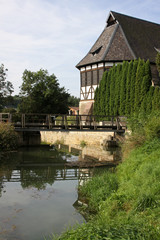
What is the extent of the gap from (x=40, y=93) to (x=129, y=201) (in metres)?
31.2

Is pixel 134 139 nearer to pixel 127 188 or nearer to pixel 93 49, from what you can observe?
pixel 127 188

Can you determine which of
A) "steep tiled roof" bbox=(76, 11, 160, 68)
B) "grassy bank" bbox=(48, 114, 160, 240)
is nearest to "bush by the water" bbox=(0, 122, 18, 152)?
"grassy bank" bbox=(48, 114, 160, 240)

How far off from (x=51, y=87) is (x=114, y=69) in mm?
12103

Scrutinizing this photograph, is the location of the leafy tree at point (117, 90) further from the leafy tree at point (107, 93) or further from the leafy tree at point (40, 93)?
the leafy tree at point (40, 93)

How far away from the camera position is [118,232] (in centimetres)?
407

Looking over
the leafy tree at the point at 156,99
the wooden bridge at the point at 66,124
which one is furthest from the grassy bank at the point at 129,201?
the leafy tree at the point at 156,99

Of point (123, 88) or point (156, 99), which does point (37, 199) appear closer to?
point (156, 99)

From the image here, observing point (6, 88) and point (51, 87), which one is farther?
point (6, 88)

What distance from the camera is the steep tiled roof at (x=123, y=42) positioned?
29016 millimetres

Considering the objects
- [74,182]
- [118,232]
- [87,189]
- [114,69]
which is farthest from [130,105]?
[118,232]

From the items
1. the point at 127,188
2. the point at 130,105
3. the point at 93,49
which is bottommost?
the point at 127,188

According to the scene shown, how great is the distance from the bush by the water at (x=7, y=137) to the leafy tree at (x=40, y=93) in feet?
54.9

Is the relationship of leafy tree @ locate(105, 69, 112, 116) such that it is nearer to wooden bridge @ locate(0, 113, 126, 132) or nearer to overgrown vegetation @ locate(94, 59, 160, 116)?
overgrown vegetation @ locate(94, 59, 160, 116)

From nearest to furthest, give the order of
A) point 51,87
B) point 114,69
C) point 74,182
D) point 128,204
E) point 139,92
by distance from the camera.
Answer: point 128,204 < point 74,182 < point 139,92 < point 114,69 < point 51,87
